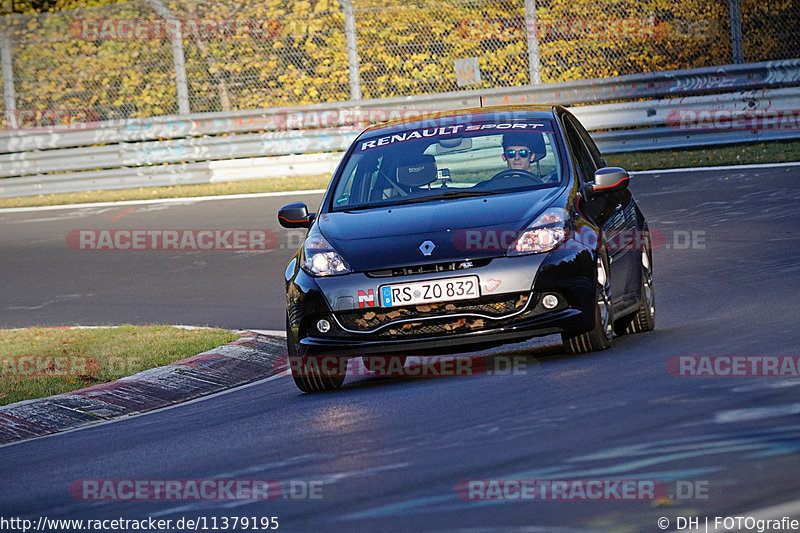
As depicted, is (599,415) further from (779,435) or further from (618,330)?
(618,330)

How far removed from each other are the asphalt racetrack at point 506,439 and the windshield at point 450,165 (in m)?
1.06

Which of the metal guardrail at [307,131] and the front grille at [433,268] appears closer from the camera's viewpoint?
the front grille at [433,268]

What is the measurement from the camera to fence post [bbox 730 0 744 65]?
Answer: 1992 centimetres

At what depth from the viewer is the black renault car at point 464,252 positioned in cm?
757

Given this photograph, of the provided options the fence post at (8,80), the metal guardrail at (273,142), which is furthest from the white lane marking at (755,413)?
the fence post at (8,80)

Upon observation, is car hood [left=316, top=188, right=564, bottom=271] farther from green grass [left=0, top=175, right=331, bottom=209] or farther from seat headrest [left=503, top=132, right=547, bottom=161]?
green grass [left=0, top=175, right=331, bottom=209]

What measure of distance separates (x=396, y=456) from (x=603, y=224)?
299 centimetres

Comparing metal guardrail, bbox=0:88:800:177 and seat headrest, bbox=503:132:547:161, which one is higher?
seat headrest, bbox=503:132:547:161

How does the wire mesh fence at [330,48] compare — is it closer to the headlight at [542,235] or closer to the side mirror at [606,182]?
the side mirror at [606,182]

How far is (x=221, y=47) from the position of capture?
893 inches
